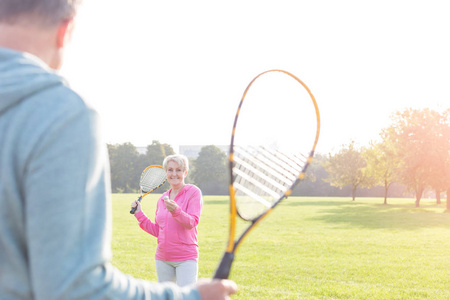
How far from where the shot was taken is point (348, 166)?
194 feet

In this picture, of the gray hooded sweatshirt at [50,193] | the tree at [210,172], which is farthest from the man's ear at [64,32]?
the tree at [210,172]

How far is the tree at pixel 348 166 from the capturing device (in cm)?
5856

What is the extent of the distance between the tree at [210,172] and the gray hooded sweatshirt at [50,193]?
85.5 metres

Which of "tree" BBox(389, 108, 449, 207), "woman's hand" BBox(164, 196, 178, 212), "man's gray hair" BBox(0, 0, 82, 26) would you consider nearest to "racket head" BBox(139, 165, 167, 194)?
"woman's hand" BBox(164, 196, 178, 212)

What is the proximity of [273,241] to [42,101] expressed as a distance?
1566cm

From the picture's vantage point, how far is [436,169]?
1401 inches

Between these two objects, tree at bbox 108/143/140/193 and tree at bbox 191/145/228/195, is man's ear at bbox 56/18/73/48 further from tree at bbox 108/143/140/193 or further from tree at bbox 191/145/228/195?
tree at bbox 191/145/228/195

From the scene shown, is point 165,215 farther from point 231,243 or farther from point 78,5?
point 78,5

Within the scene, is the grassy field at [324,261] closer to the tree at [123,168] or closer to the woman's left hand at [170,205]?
the woman's left hand at [170,205]

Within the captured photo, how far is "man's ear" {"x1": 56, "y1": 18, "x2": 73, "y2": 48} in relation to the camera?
1.33 metres

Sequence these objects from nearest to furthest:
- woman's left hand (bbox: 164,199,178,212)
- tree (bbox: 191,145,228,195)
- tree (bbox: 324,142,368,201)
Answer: woman's left hand (bbox: 164,199,178,212)
tree (bbox: 324,142,368,201)
tree (bbox: 191,145,228,195)

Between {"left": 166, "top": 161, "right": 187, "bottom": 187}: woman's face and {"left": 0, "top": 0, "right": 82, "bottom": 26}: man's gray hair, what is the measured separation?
455 cm

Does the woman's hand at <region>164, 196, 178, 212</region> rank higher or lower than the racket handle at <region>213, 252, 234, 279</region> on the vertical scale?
lower

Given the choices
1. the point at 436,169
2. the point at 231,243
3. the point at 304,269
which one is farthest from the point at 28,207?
the point at 436,169
